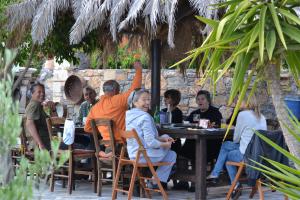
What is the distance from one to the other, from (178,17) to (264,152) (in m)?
2.43

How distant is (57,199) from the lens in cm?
845

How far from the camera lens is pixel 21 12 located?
30.9 ft

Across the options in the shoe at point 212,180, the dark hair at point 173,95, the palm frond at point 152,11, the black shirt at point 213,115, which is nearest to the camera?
the palm frond at point 152,11

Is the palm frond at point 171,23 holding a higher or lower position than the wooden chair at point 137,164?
higher

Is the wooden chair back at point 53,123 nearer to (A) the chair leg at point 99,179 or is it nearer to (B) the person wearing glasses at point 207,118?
(A) the chair leg at point 99,179

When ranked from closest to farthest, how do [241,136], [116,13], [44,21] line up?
1. [241,136]
2. [116,13]
3. [44,21]

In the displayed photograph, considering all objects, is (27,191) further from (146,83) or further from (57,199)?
(146,83)

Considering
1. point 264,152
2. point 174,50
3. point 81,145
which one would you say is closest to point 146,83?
point 174,50

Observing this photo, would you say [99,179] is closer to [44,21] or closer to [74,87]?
[44,21]

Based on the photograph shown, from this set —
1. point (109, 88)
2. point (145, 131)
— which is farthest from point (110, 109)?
point (145, 131)

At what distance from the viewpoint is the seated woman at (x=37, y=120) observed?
892 cm

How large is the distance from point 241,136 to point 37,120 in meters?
2.64

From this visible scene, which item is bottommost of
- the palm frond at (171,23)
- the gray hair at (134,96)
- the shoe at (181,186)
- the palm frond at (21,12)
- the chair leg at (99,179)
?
the shoe at (181,186)

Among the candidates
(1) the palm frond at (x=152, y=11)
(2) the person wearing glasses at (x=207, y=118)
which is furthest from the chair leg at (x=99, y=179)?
(1) the palm frond at (x=152, y=11)
